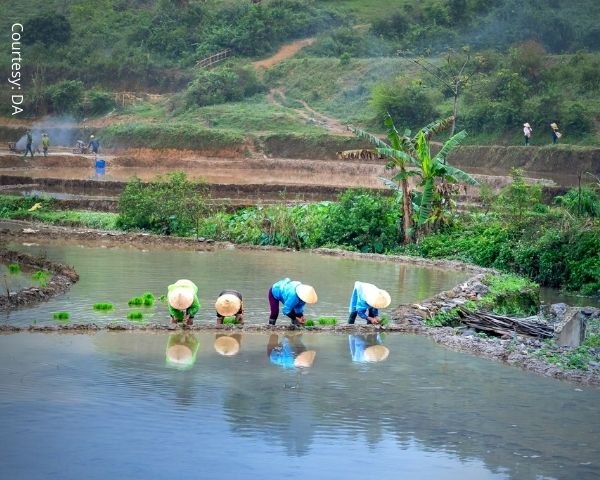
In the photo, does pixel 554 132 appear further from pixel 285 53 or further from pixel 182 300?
pixel 182 300

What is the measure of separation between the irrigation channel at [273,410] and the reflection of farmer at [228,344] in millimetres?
67

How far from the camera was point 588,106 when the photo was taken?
47375mm

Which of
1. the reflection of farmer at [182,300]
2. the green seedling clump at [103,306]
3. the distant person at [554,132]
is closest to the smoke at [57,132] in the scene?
the distant person at [554,132]

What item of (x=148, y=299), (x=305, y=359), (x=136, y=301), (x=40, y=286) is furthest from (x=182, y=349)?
(x=40, y=286)

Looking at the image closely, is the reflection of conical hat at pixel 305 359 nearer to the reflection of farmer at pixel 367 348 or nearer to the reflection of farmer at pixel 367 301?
the reflection of farmer at pixel 367 348

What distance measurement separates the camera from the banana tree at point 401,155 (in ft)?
82.2

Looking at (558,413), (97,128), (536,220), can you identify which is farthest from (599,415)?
(97,128)

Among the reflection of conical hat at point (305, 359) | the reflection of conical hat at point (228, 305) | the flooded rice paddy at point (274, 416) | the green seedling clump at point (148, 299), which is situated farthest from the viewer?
the green seedling clump at point (148, 299)

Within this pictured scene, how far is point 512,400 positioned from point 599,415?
3.26 feet

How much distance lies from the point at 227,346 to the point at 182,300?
3.87 feet

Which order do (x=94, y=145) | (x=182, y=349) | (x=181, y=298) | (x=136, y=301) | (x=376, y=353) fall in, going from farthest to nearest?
(x=94, y=145) → (x=136, y=301) → (x=181, y=298) → (x=376, y=353) → (x=182, y=349)

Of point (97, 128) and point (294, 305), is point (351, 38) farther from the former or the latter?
point (294, 305)

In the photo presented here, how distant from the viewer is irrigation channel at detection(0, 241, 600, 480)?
929 centimetres

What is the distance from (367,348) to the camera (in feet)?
47.4
